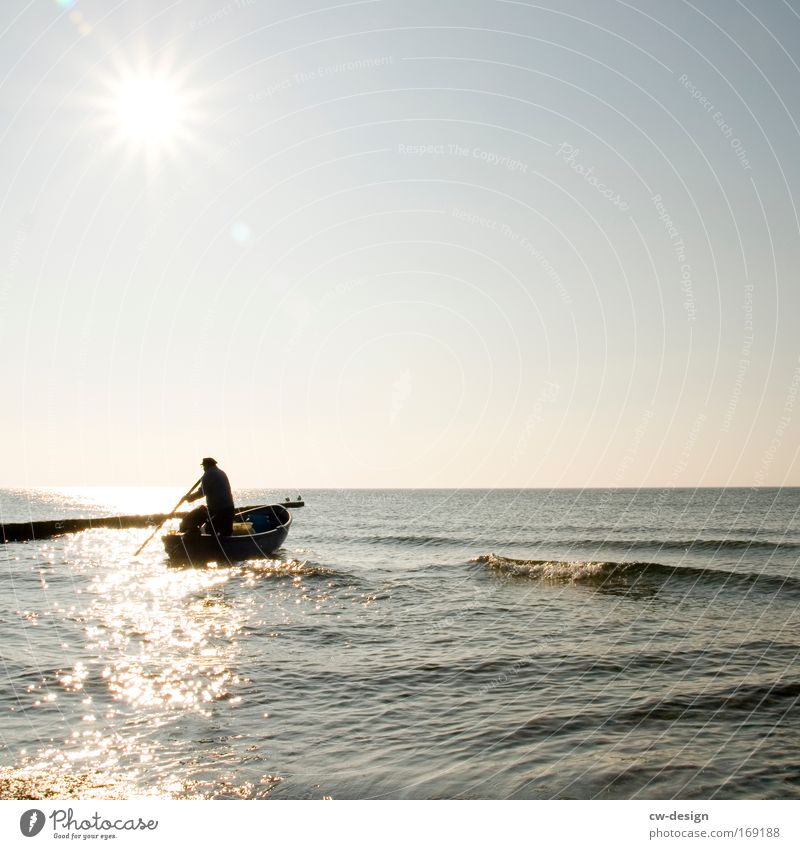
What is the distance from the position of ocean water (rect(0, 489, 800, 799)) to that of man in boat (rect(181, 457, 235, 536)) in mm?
2730

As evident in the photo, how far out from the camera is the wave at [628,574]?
2786 cm

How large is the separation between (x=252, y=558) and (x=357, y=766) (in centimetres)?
2386

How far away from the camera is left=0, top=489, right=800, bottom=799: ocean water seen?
7594mm

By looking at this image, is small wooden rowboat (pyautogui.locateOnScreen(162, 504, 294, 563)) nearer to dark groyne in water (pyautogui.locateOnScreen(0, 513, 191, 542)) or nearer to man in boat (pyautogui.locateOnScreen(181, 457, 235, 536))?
man in boat (pyautogui.locateOnScreen(181, 457, 235, 536))

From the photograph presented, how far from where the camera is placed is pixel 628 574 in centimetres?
3012

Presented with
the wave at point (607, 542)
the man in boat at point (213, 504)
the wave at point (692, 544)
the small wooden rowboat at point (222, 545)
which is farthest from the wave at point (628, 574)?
the wave at point (692, 544)

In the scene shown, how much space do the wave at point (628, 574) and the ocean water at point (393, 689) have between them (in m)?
1.90

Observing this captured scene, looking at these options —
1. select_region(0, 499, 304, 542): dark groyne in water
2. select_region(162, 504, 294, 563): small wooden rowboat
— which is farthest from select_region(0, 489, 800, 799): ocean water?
select_region(0, 499, 304, 542): dark groyne in water

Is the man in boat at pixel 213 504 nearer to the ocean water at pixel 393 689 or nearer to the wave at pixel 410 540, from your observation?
the ocean water at pixel 393 689

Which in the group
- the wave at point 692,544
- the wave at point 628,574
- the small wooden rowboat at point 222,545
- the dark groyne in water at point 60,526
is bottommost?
Result: the wave at point 692,544

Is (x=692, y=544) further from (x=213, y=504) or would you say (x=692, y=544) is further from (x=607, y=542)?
(x=213, y=504)

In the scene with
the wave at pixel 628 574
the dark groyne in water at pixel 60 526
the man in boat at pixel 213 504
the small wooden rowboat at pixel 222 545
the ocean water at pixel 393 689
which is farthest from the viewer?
the dark groyne in water at pixel 60 526
